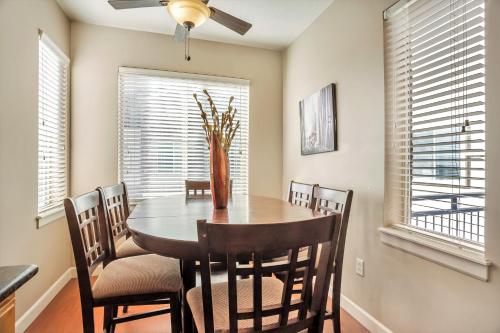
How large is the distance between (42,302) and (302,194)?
2.18 m

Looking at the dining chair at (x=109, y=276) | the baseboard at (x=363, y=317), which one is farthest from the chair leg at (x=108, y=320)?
the baseboard at (x=363, y=317)

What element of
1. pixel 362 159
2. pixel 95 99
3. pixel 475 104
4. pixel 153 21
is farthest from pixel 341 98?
pixel 95 99

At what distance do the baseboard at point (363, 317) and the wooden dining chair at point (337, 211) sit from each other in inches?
15.7

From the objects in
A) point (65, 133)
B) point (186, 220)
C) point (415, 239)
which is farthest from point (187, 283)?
point (65, 133)

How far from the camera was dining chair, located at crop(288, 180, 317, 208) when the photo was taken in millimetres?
2025

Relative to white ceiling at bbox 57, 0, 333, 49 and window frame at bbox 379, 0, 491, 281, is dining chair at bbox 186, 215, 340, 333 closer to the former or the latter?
window frame at bbox 379, 0, 491, 281

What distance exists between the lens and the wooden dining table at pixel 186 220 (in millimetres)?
1103

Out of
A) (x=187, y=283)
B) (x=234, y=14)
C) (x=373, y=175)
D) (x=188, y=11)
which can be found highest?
(x=234, y=14)

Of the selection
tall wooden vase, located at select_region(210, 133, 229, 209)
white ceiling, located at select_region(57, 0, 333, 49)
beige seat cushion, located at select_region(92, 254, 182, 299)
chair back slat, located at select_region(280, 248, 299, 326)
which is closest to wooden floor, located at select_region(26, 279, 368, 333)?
beige seat cushion, located at select_region(92, 254, 182, 299)

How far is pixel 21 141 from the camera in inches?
77.4

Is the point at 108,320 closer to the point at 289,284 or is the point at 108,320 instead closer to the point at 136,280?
the point at 136,280

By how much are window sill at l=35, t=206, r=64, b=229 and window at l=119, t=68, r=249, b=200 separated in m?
0.61

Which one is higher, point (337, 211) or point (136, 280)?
point (337, 211)

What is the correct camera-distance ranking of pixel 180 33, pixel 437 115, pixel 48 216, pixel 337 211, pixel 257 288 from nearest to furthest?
pixel 257 288
pixel 437 115
pixel 337 211
pixel 180 33
pixel 48 216
